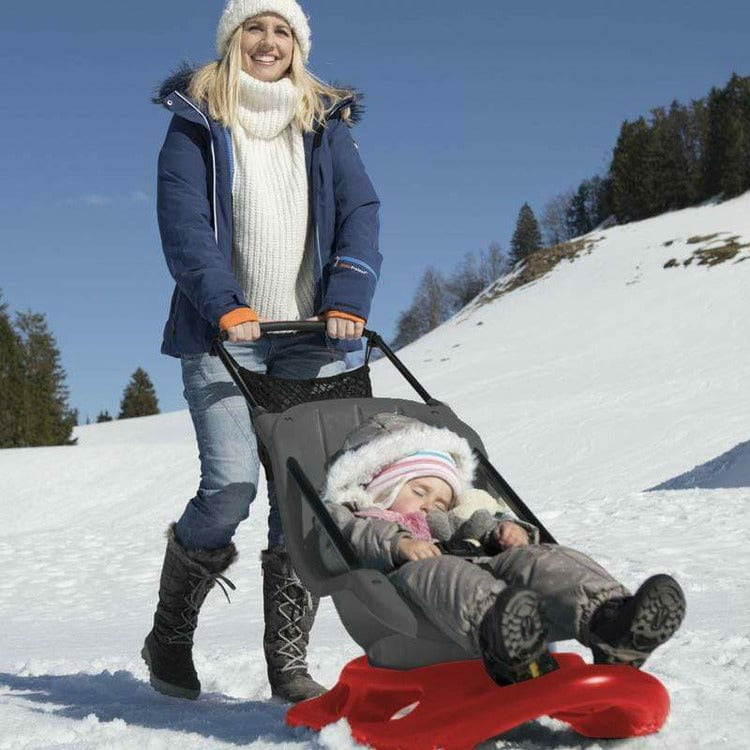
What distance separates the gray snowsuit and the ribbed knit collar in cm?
109

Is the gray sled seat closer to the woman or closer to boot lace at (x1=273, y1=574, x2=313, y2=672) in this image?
the woman

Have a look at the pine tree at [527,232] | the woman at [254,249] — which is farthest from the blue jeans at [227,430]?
the pine tree at [527,232]

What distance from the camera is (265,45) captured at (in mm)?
3277

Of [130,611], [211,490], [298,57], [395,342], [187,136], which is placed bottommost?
[130,611]

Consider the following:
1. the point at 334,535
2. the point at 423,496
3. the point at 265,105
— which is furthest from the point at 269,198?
the point at 334,535

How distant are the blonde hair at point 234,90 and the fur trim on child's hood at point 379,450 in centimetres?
109

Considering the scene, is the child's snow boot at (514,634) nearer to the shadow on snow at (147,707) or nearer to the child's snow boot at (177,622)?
the shadow on snow at (147,707)

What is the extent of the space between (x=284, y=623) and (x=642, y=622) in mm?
1553

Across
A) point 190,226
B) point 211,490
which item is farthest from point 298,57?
point 211,490

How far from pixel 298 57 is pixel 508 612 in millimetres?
2152

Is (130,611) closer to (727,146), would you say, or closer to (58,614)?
(58,614)

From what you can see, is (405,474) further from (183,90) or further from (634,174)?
(634,174)

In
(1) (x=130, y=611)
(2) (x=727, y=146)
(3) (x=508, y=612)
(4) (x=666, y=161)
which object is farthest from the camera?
(4) (x=666, y=161)

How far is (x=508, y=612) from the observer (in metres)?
2.00
